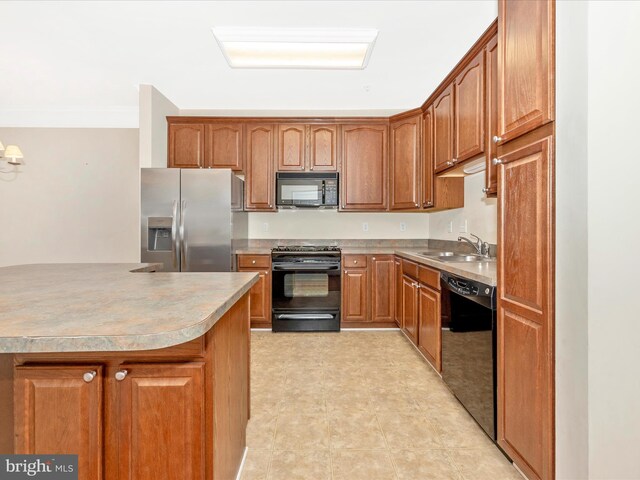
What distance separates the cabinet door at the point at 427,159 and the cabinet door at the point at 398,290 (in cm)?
70

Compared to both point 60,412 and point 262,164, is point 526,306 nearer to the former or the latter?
point 60,412

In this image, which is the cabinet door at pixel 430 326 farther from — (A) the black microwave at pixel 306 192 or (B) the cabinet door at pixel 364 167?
(A) the black microwave at pixel 306 192

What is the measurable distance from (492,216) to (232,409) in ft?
7.91

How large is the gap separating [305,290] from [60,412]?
280cm

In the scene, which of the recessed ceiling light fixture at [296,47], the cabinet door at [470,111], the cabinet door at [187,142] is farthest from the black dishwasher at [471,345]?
the cabinet door at [187,142]

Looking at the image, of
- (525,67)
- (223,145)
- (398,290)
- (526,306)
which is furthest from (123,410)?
(223,145)

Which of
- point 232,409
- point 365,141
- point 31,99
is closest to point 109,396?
point 232,409

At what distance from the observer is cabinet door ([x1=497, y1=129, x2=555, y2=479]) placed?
1.26 meters

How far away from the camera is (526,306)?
1.38 meters

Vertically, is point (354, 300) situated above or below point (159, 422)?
below

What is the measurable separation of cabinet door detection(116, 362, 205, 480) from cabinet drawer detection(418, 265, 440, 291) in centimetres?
190

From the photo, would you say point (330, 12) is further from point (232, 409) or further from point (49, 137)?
point (49, 137)

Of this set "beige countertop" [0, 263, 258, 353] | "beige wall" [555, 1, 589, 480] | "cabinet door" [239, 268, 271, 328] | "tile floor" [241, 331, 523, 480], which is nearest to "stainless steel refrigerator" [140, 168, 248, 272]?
"cabinet door" [239, 268, 271, 328]

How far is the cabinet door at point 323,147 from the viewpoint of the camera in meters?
3.92
